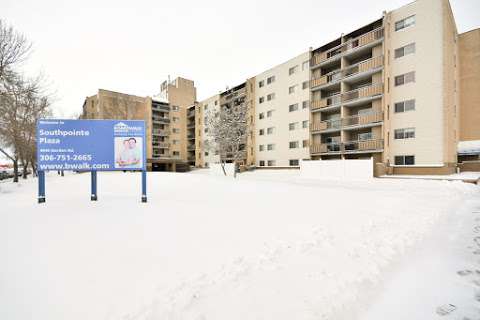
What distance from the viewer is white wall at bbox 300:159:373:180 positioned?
62.0ft

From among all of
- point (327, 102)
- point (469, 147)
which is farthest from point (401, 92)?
point (469, 147)

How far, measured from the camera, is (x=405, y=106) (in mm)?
21156

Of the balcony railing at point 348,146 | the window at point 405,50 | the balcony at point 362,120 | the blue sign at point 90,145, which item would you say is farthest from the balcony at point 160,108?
the blue sign at point 90,145

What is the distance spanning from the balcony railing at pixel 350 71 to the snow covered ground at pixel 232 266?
2211cm

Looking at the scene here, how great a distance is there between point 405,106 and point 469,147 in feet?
29.2

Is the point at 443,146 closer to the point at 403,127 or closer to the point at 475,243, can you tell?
the point at 403,127

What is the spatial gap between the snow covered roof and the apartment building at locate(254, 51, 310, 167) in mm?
15822

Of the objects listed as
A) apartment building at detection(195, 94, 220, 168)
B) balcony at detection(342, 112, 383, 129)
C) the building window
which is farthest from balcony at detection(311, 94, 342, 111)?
apartment building at detection(195, 94, 220, 168)

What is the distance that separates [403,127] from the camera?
21109mm

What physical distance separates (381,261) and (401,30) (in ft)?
89.8

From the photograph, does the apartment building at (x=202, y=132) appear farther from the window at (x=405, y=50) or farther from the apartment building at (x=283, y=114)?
the window at (x=405, y=50)

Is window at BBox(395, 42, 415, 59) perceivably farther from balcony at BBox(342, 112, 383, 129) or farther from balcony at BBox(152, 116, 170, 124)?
balcony at BBox(152, 116, 170, 124)

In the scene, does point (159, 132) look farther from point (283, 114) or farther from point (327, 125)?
point (327, 125)

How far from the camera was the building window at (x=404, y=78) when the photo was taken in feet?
68.5
